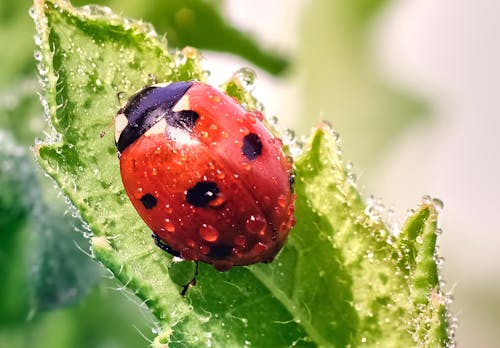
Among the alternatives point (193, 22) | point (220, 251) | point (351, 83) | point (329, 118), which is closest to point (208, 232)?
point (220, 251)

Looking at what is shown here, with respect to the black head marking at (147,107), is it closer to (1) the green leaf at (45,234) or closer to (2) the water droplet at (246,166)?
(2) the water droplet at (246,166)

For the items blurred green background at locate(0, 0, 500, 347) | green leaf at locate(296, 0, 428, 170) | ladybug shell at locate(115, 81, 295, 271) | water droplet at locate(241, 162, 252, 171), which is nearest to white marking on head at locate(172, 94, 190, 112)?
ladybug shell at locate(115, 81, 295, 271)

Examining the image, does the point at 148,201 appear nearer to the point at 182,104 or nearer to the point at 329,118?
the point at 182,104

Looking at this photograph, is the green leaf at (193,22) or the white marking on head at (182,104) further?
the green leaf at (193,22)

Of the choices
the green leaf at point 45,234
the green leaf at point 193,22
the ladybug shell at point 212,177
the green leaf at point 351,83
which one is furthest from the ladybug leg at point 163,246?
the green leaf at point 351,83

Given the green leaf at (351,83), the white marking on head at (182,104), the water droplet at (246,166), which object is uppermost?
the green leaf at (351,83)

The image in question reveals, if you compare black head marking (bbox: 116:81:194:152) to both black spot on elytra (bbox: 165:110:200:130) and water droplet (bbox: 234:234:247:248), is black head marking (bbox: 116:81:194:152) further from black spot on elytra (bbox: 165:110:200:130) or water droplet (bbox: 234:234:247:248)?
water droplet (bbox: 234:234:247:248)
